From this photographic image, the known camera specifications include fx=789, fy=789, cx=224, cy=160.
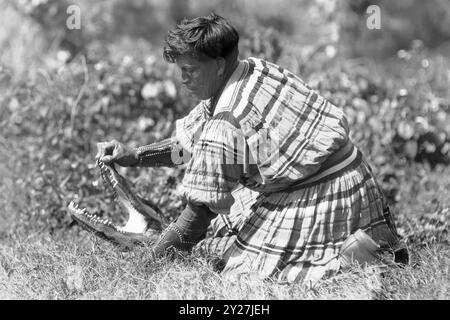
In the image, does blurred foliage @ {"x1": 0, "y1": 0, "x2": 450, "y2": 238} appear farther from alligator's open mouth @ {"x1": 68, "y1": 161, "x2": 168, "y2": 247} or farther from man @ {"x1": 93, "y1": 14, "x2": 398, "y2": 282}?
man @ {"x1": 93, "y1": 14, "x2": 398, "y2": 282}

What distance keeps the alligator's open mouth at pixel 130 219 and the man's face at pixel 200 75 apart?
60 cm

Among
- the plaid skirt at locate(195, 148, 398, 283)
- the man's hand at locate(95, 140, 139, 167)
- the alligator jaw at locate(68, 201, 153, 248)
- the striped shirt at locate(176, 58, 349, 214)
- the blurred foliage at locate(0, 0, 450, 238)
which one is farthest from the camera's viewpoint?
the blurred foliage at locate(0, 0, 450, 238)

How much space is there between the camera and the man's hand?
3418mm

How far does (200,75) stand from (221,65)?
92 millimetres

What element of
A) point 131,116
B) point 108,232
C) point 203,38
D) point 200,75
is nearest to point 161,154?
point 108,232

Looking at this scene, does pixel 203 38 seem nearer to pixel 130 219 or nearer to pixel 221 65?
Result: pixel 221 65

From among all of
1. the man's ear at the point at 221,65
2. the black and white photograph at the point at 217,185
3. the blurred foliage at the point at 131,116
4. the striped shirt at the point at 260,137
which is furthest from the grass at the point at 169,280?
the man's ear at the point at 221,65

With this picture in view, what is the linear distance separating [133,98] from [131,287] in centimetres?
203

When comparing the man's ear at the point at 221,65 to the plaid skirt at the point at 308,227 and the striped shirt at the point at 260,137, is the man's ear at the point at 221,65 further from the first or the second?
the plaid skirt at the point at 308,227

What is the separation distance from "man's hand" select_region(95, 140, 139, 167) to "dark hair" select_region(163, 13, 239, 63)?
0.59 meters

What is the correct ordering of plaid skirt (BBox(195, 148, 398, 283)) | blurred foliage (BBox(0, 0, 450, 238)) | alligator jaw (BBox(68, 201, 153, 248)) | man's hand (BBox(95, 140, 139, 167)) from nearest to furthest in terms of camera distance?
plaid skirt (BBox(195, 148, 398, 283)) < alligator jaw (BBox(68, 201, 153, 248)) < man's hand (BBox(95, 140, 139, 167)) < blurred foliage (BBox(0, 0, 450, 238))

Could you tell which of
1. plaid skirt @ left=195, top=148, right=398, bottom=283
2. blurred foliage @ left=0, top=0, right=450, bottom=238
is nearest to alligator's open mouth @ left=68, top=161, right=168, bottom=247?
plaid skirt @ left=195, top=148, right=398, bottom=283

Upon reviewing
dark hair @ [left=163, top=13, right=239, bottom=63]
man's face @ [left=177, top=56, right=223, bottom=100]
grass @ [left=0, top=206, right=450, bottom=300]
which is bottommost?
grass @ [left=0, top=206, right=450, bottom=300]

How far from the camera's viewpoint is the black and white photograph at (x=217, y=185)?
3.02 meters
